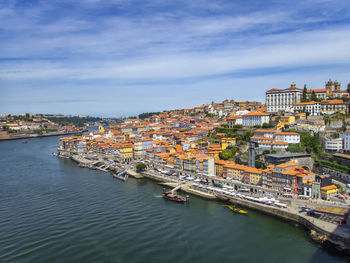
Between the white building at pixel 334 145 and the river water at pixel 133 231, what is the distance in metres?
9.69

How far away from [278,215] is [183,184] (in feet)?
24.5

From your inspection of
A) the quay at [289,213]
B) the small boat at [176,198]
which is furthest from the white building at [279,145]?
the small boat at [176,198]

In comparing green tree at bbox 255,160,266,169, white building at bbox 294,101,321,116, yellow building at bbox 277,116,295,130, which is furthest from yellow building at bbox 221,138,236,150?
white building at bbox 294,101,321,116

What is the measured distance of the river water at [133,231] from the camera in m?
10.4

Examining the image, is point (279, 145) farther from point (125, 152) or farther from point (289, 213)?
point (125, 152)

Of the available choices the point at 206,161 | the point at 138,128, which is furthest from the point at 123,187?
the point at 138,128

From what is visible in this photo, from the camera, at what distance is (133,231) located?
40.2ft

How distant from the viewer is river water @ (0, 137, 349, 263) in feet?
34.0

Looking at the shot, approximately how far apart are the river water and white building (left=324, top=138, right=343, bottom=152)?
969 centimetres

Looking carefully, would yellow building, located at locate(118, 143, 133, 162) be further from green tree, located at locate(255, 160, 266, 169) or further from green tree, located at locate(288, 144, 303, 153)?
green tree, located at locate(288, 144, 303, 153)

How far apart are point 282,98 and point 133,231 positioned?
83.8ft

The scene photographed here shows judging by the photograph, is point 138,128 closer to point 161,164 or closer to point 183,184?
point 161,164

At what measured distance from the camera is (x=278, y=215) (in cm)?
1357

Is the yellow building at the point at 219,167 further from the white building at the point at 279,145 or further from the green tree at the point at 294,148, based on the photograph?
the green tree at the point at 294,148
